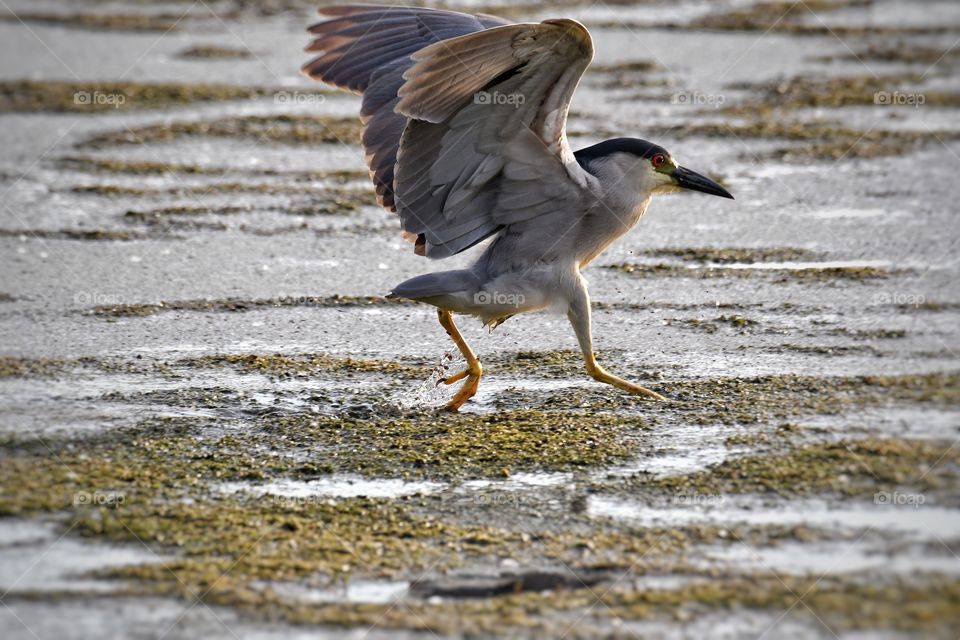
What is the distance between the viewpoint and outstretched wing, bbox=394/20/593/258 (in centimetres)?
516

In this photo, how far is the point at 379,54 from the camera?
652 centimetres

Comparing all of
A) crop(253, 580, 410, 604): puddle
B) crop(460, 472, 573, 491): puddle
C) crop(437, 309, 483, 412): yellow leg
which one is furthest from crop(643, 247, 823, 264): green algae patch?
crop(253, 580, 410, 604): puddle

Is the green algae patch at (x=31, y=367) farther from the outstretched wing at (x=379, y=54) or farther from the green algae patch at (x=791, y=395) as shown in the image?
the green algae patch at (x=791, y=395)

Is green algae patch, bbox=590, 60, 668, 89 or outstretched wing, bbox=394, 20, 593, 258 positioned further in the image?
green algae patch, bbox=590, 60, 668, 89

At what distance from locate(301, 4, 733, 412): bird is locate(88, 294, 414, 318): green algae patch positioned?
0.96 m

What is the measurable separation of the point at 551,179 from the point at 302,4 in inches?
368

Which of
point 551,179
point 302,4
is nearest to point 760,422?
point 551,179

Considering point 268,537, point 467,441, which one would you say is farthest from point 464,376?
point 268,537

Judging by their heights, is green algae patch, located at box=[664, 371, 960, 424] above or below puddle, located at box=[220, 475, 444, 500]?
above

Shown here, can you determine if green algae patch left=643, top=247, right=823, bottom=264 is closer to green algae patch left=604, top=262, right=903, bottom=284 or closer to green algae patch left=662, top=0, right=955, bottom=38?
green algae patch left=604, top=262, right=903, bottom=284

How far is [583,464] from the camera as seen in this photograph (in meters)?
5.11

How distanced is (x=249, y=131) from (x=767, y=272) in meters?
4.45

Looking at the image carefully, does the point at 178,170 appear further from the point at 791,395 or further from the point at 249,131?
the point at 791,395

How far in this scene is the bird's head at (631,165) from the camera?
6.06 metres
